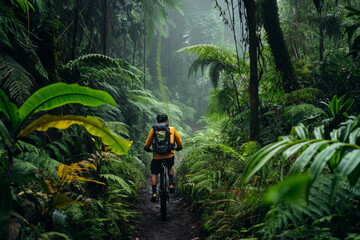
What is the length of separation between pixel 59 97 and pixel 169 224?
298 centimetres

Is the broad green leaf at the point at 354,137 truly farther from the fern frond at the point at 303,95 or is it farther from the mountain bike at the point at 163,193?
the mountain bike at the point at 163,193

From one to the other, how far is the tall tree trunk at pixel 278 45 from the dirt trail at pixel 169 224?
126 inches

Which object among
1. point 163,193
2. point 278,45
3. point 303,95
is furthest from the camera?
point 278,45

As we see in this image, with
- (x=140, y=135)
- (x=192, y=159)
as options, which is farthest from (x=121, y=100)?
(x=192, y=159)

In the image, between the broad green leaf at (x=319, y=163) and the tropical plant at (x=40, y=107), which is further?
the tropical plant at (x=40, y=107)

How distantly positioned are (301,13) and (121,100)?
19.9 ft

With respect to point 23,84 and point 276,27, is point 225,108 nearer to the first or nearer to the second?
point 276,27

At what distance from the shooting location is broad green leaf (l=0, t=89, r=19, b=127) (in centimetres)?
176

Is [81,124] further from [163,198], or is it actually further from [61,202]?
[163,198]

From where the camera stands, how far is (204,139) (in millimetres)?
6375

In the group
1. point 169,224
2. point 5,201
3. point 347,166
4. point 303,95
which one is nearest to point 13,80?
point 5,201

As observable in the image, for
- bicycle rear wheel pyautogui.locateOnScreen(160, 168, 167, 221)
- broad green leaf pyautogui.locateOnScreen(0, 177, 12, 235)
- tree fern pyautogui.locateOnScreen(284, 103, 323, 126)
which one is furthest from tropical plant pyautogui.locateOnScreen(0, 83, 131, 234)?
tree fern pyautogui.locateOnScreen(284, 103, 323, 126)

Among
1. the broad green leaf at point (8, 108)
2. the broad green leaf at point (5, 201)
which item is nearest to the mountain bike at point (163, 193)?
the broad green leaf at point (8, 108)

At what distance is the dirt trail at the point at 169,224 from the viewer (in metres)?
3.44
